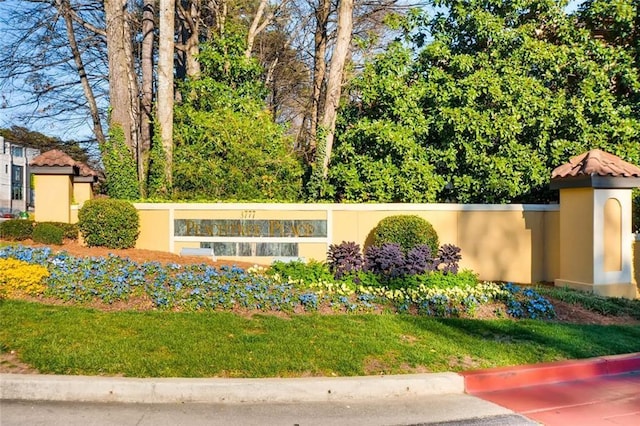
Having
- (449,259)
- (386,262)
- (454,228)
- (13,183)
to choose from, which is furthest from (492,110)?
(13,183)

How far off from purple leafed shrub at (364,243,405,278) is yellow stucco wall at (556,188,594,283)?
4492 mm

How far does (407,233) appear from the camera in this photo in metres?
12.7

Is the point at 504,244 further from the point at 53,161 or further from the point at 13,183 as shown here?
the point at 13,183

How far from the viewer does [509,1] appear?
51.5 ft

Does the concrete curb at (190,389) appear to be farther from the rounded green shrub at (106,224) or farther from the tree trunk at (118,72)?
the tree trunk at (118,72)

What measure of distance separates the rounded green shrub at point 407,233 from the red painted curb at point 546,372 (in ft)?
18.6

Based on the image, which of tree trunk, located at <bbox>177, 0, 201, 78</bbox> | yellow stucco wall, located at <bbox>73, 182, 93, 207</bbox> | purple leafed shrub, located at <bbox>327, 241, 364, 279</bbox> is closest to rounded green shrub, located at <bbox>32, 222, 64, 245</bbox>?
yellow stucco wall, located at <bbox>73, 182, 93, 207</bbox>

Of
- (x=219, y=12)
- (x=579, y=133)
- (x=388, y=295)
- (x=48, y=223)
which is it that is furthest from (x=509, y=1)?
(x=48, y=223)

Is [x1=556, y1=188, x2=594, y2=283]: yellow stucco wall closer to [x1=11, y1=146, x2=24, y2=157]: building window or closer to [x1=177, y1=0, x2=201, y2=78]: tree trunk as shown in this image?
[x1=177, y1=0, x2=201, y2=78]: tree trunk

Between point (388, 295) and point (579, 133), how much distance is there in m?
8.73

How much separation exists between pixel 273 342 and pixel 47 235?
27.2ft

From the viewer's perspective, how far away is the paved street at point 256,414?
16.2 feet

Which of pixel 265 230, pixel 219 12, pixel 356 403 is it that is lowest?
pixel 356 403

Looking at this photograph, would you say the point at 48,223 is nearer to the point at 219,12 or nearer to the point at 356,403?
the point at 356,403
